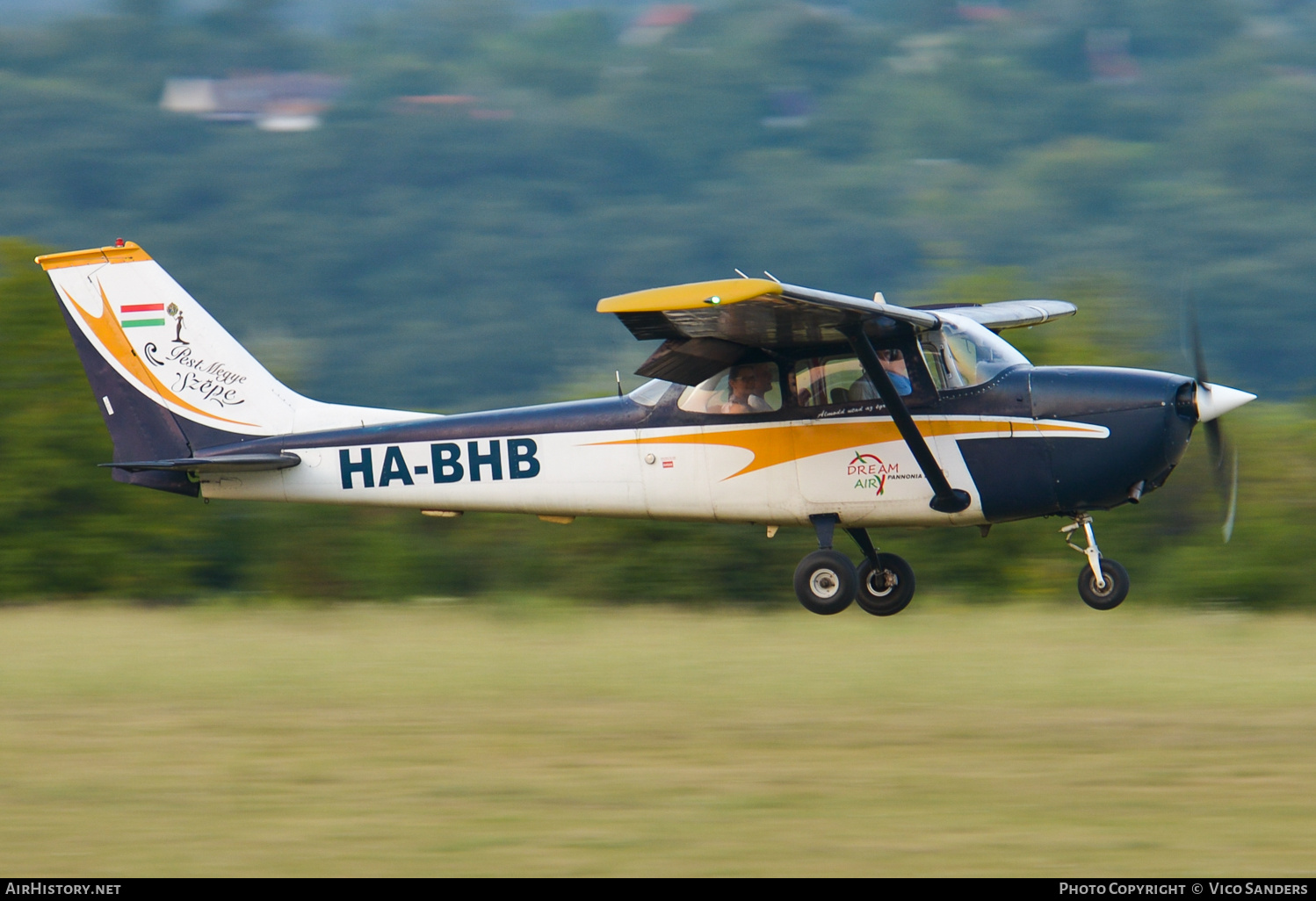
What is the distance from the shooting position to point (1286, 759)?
8102 mm

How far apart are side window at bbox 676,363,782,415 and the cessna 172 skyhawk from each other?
17 millimetres

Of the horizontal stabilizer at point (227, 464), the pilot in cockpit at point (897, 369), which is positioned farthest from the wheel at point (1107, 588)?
the horizontal stabilizer at point (227, 464)

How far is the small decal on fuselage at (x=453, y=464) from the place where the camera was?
11.2 meters

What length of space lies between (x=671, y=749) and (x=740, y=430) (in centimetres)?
288

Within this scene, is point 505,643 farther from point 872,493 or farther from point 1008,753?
point 1008,753


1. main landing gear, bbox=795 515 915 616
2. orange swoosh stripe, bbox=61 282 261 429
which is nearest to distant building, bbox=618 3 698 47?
orange swoosh stripe, bbox=61 282 261 429

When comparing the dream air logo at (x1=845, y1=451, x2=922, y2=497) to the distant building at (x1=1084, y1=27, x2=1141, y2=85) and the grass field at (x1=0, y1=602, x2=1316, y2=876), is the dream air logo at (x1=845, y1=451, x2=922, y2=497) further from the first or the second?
the distant building at (x1=1084, y1=27, x2=1141, y2=85)

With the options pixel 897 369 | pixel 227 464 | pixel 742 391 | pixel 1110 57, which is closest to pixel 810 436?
pixel 742 391

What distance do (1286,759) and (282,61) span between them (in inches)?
3107

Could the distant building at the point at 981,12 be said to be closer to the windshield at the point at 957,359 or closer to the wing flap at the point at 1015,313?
the wing flap at the point at 1015,313

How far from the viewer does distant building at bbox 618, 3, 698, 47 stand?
78875 millimetres

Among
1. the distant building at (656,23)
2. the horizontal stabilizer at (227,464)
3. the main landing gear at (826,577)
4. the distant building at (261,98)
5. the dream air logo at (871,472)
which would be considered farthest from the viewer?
the distant building at (656,23)

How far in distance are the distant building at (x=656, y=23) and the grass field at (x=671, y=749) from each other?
220 ft

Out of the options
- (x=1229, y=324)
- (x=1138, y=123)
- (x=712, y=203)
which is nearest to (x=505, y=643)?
(x=1229, y=324)
